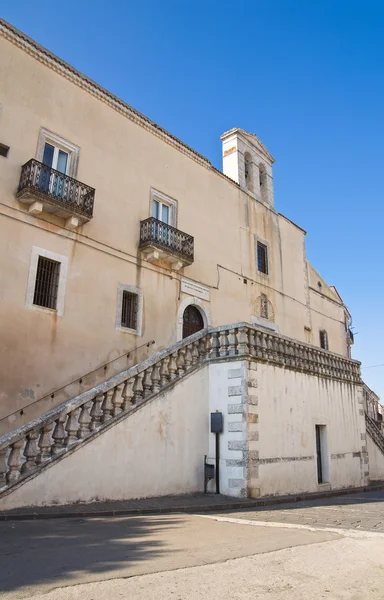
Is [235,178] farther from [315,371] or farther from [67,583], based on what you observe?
[67,583]

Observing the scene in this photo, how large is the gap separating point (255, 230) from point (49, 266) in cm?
979

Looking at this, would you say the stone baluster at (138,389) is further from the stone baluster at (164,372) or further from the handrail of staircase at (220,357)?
the stone baluster at (164,372)

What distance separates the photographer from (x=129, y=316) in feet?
43.6

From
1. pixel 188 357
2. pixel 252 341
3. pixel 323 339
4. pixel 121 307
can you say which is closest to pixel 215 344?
pixel 188 357

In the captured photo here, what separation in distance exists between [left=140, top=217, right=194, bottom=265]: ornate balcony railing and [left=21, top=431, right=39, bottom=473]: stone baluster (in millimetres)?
7763

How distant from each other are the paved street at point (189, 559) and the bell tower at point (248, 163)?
603 inches

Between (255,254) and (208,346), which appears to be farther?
(255,254)

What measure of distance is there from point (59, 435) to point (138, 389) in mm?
1905

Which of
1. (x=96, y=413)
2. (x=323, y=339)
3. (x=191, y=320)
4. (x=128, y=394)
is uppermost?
A: (x=323, y=339)

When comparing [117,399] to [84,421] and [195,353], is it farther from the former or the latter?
[195,353]

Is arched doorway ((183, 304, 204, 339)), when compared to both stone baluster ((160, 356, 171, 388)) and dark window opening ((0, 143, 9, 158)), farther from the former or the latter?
dark window opening ((0, 143, 9, 158))

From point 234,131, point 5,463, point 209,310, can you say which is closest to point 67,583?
point 5,463

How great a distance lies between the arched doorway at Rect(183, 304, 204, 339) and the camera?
1496cm

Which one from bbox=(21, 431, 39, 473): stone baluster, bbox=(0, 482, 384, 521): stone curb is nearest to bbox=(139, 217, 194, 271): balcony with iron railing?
bbox=(0, 482, 384, 521): stone curb
